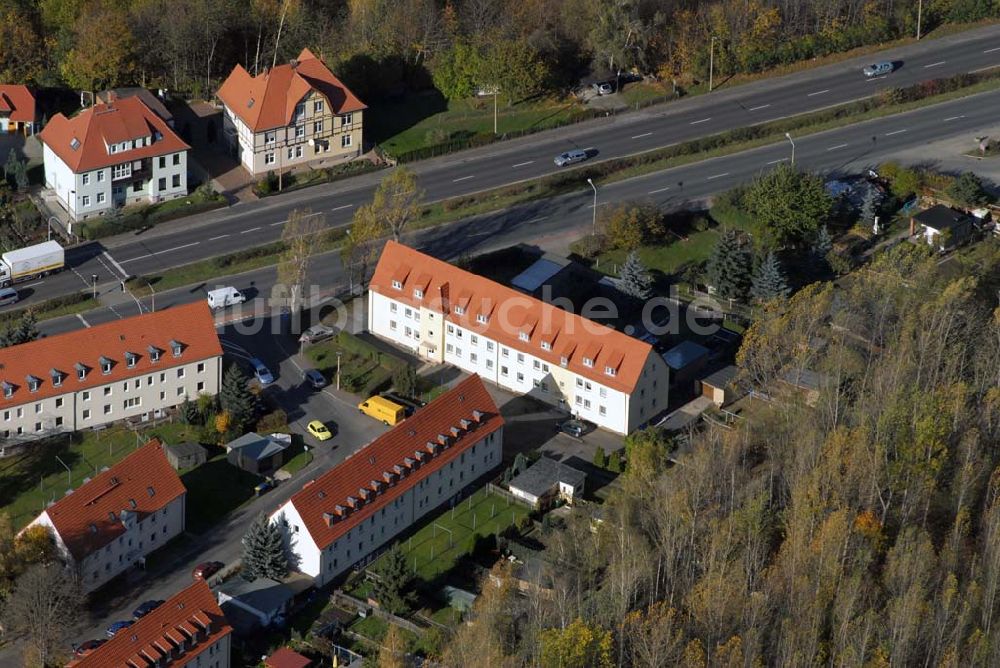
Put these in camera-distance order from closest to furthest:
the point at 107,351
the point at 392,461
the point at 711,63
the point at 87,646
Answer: the point at 87,646 < the point at 392,461 < the point at 107,351 < the point at 711,63

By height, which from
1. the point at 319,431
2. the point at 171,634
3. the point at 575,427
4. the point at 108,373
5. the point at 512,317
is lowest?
the point at 171,634

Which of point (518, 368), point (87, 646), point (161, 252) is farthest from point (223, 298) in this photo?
point (87, 646)

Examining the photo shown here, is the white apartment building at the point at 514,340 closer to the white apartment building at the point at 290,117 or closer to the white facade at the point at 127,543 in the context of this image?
the white apartment building at the point at 290,117

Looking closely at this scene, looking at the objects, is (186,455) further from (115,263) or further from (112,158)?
(112,158)

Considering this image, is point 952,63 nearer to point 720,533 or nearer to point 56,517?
point 720,533

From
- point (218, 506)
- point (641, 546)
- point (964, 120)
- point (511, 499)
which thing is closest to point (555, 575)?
point (641, 546)

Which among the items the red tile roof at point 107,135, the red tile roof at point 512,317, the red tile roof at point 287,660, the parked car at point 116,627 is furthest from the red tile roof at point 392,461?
the red tile roof at point 107,135

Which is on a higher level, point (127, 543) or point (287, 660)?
point (127, 543)
